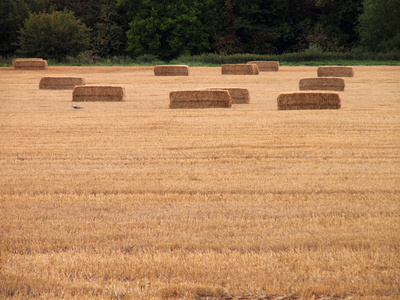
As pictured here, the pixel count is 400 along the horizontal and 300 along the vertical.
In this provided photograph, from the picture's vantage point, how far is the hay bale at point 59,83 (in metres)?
22.2

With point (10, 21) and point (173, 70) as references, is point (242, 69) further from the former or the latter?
point (10, 21)

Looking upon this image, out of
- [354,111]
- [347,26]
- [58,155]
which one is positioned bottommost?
[347,26]

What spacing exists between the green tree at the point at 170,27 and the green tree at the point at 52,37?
22.0 ft

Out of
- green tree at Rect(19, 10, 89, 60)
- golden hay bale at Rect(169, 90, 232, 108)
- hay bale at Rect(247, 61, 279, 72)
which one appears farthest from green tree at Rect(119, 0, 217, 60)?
golden hay bale at Rect(169, 90, 232, 108)

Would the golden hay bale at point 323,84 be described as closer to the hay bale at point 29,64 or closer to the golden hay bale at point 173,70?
the golden hay bale at point 173,70

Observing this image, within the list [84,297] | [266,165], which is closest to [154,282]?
[84,297]

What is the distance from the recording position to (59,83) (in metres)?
22.5

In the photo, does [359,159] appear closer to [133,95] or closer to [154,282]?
[154,282]

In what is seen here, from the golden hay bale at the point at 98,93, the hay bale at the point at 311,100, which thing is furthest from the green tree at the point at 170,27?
the hay bale at the point at 311,100

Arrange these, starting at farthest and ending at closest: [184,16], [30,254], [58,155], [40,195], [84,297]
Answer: [184,16] → [58,155] → [40,195] → [30,254] → [84,297]

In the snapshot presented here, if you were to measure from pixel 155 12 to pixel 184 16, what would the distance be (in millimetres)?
2702

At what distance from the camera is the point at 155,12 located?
5353 cm

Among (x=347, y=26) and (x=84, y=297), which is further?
(x=347, y=26)

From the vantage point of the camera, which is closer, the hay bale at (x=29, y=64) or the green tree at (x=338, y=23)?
the hay bale at (x=29, y=64)
